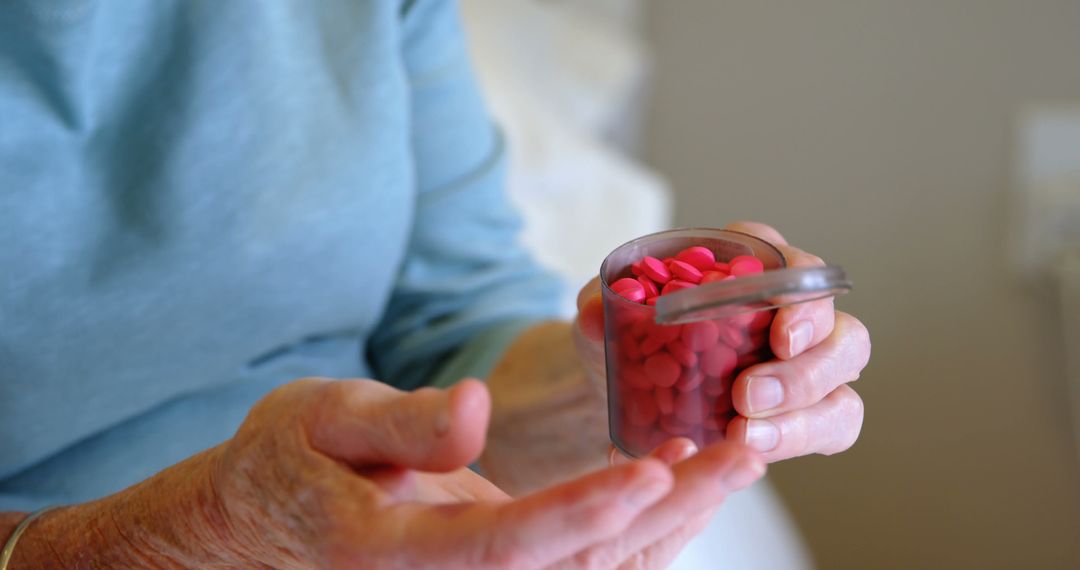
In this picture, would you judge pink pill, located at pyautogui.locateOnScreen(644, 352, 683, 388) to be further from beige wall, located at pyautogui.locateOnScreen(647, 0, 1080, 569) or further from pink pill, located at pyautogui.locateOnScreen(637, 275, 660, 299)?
beige wall, located at pyautogui.locateOnScreen(647, 0, 1080, 569)

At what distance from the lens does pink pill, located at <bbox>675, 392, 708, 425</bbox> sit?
1.47ft

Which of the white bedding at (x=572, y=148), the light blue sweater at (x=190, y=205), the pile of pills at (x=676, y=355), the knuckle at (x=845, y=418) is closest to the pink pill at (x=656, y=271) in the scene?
the pile of pills at (x=676, y=355)

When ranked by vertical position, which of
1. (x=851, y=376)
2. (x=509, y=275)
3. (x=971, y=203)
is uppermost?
(x=851, y=376)

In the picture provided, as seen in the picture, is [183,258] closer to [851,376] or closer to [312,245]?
[312,245]

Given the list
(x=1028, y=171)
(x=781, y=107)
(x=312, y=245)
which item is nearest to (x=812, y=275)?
(x=312, y=245)

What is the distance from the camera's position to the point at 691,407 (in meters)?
0.45

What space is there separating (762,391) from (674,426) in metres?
0.05

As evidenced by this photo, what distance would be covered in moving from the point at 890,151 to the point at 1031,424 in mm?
429

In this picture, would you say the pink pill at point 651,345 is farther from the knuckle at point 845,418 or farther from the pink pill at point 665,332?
the knuckle at point 845,418

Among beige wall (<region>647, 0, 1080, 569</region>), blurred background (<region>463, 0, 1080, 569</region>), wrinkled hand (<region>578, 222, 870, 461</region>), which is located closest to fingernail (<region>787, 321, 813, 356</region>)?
wrinkled hand (<region>578, 222, 870, 461</region>)

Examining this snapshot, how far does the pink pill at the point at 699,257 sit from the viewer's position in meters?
0.48

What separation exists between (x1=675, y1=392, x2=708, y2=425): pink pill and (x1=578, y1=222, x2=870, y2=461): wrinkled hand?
2cm

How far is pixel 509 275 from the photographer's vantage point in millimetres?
869

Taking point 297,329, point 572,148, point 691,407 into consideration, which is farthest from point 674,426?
point 572,148
